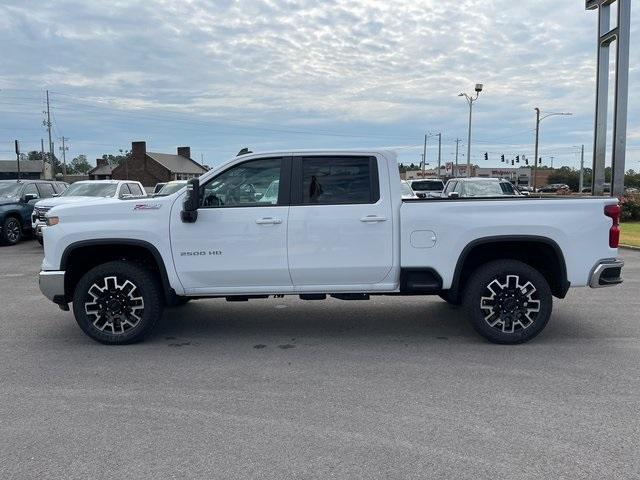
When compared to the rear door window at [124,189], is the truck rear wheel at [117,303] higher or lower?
lower

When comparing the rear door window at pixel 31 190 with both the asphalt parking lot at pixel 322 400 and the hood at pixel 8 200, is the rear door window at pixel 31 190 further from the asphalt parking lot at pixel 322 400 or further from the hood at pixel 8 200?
the asphalt parking lot at pixel 322 400

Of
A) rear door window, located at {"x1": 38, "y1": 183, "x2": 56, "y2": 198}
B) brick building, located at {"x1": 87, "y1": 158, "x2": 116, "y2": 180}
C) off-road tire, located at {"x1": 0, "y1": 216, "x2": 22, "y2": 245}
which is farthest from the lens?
brick building, located at {"x1": 87, "y1": 158, "x2": 116, "y2": 180}

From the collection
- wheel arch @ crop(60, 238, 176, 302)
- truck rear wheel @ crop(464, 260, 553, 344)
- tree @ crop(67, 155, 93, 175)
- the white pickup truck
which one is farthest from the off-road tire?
tree @ crop(67, 155, 93, 175)

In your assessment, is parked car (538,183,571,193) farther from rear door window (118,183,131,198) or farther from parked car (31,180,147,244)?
parked car (31,180,147,244)

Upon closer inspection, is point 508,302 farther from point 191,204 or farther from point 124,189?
point 124,189

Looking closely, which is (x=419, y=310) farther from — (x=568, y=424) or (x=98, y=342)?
(x=98, y=342)

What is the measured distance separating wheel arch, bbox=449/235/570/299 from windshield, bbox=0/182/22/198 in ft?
49.6

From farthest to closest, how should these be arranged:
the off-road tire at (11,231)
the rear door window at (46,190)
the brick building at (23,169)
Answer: the brick building at (23,169) → the rear door window at (46,190) → the off-road tire at (11,231)

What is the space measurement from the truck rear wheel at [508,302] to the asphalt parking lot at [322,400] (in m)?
0.20

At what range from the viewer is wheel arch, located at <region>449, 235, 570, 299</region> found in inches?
218

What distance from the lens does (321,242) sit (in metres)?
5.56

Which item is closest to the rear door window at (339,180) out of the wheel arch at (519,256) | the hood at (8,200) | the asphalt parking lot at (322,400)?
the wheel arch at (519,256)

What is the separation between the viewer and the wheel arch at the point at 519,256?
18.2 ft

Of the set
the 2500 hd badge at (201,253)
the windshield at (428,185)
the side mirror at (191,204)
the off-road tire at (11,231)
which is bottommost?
the off-road tire at (11,231)
